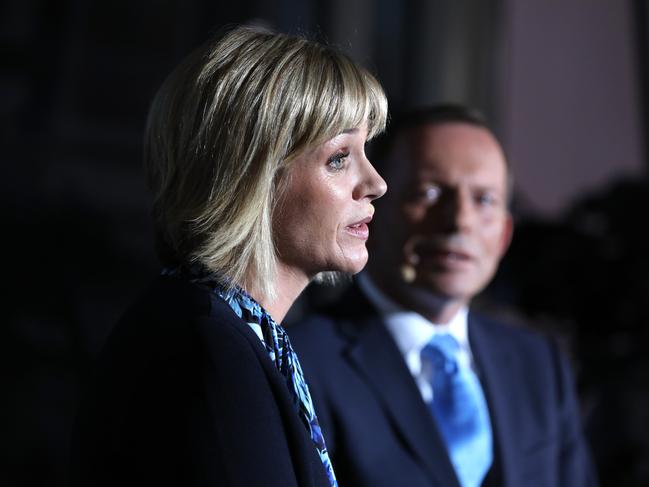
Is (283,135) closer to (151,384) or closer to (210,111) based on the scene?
(210,111)

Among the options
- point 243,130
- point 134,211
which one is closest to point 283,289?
point 243,130

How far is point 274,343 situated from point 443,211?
491 millimetres

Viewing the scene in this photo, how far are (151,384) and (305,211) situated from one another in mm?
223

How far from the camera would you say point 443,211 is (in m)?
1.20

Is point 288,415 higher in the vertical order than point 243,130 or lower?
lower

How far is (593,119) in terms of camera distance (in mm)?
3025

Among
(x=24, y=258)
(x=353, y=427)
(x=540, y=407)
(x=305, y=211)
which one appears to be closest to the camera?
(x=305, y=211)

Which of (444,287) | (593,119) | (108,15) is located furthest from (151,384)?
(593,119)

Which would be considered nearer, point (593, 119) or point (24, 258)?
point (24, 258)

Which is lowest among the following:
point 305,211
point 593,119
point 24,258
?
point 24,258

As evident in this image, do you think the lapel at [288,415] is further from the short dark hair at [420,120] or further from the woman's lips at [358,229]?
the short dark hair at [420,120]

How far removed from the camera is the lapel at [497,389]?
1.17 metres

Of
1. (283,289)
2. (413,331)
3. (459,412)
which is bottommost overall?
(459,412)

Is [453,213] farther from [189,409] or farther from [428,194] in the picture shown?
[189,409]
